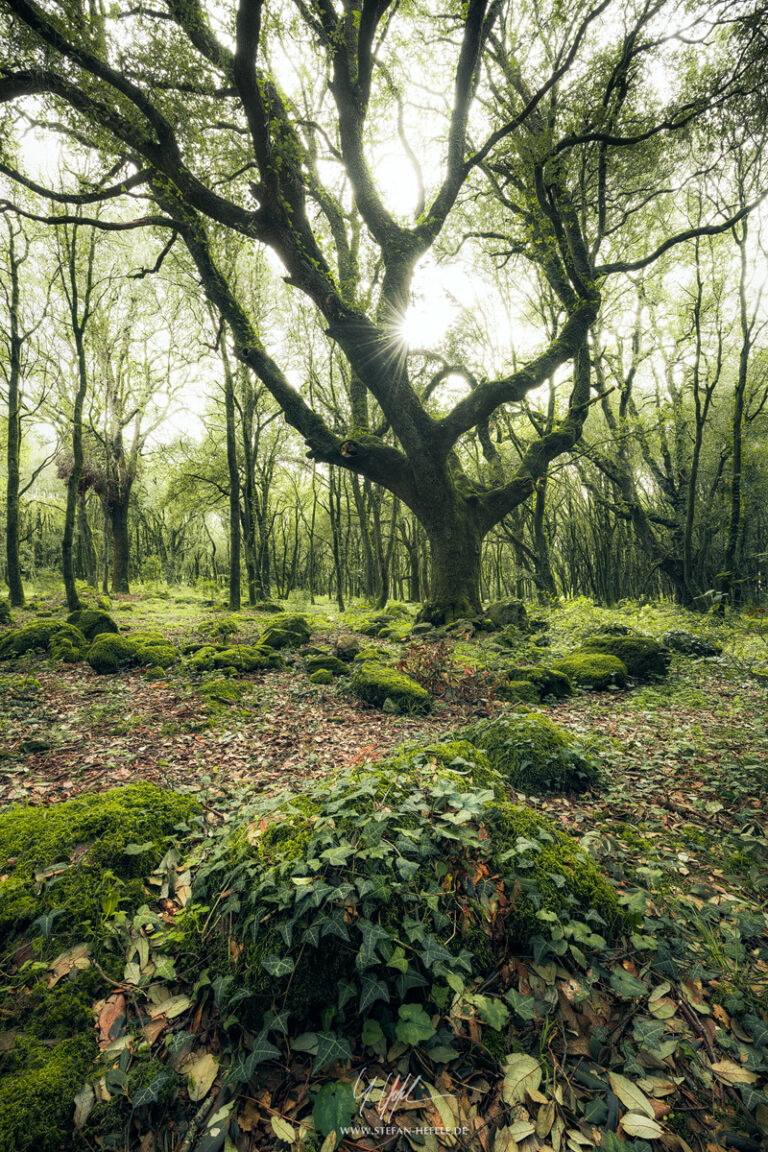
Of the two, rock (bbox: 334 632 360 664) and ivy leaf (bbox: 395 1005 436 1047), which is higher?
rock (bbox: 334 632 360 664)

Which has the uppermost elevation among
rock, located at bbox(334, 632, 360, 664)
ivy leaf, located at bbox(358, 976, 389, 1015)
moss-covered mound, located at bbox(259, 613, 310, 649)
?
moss-covered mound, located at bbox(259, 613, 310, 649)

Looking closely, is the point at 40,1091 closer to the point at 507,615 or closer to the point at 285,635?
the point at 285,635

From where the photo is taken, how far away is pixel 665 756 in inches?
161

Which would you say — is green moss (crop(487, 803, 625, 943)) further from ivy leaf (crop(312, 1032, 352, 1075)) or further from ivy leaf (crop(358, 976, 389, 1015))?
ivy leaf (crop(312, 1032, 352, 1075))

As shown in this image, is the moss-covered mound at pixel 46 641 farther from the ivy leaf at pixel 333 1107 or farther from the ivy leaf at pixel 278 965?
the ivy leaf at pixel 333 1107

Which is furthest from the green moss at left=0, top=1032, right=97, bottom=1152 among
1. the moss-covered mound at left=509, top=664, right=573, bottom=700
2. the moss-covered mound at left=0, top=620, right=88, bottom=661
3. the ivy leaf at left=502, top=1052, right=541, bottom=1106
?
the moss-covered mound at left=0, top=620, right=88, bottom=661

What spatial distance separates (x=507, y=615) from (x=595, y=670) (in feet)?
11.9

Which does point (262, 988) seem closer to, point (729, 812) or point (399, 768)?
point (399, 768)

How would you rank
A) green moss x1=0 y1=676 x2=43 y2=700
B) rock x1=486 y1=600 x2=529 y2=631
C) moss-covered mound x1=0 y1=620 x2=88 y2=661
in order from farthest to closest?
1. rock x1=486 y1=600 x2=529 y2=631
2. moss-covered mound x1=0 y1=620 x2=88 y2=661
3. green moss x1=0 y1=676 x2=43 y2=700

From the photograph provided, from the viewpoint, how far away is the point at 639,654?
6863mm

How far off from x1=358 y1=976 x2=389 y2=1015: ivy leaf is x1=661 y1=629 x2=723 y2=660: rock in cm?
743

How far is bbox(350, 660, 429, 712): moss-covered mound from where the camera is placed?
5.80m

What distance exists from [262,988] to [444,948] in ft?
2.40

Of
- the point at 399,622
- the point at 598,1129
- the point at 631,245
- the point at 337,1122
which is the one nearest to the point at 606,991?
the point at 598,1129
